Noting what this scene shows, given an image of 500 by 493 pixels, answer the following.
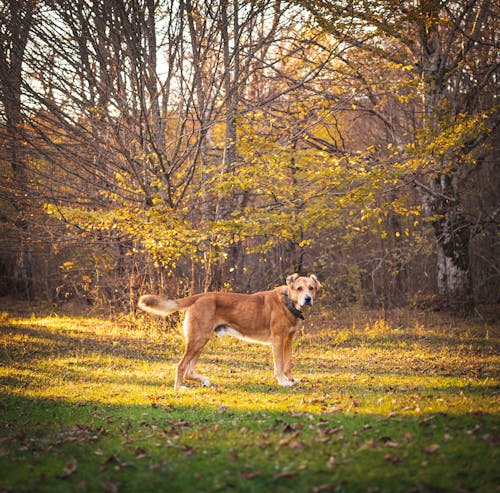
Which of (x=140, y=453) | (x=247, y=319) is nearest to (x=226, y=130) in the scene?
(x=247, y=319)

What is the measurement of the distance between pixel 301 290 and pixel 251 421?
A: 258 centimetres

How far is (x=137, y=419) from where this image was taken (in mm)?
6078

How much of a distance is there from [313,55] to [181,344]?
1126cm

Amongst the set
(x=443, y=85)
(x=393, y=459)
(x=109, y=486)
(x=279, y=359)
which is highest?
(x=443, y=85)

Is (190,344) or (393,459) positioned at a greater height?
(190,344)

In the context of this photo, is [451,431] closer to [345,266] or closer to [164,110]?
[164,110]

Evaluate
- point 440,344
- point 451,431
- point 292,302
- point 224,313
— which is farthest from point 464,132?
point 451,431

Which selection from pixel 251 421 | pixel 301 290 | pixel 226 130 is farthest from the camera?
pixel 226 130

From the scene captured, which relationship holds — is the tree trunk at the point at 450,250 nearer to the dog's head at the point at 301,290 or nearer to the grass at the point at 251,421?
the grass at the point at 251,421

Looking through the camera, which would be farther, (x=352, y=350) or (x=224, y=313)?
(x=352, y=350)

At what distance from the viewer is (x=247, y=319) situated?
7.93 metres

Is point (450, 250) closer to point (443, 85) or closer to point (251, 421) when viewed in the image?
point (443, 85)

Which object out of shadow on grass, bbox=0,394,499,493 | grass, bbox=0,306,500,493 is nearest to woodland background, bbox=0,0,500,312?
grass, bbox=0,306,500,493

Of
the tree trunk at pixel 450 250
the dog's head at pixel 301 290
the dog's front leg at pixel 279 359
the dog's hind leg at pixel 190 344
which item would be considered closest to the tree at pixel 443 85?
the tree trunk at pixel 450 250
